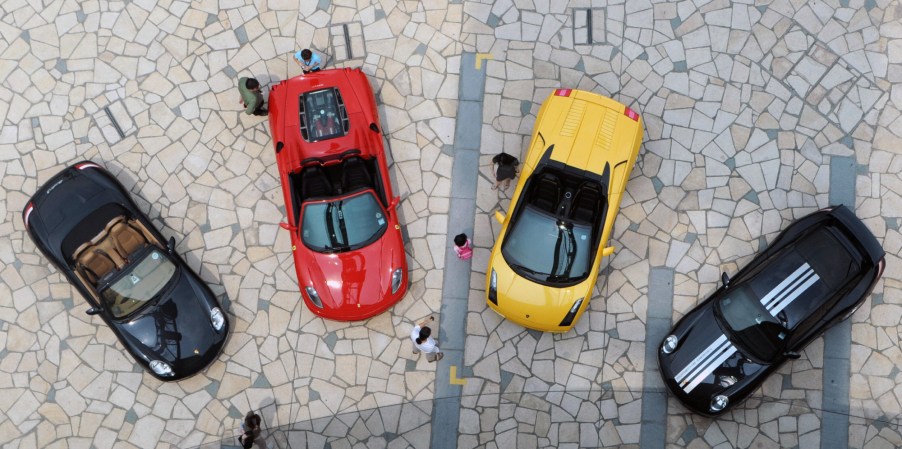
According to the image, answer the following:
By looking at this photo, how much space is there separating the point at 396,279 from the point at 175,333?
137 inches

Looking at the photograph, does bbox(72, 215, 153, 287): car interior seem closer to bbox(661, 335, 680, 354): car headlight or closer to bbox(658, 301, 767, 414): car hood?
bbox(661, 335, 680, 354): car headlight

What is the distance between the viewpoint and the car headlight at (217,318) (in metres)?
10.1

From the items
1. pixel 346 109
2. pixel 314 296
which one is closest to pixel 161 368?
pixel 314 296

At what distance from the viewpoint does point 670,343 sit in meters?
9.70

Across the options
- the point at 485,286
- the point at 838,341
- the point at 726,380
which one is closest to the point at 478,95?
the point at 485,286

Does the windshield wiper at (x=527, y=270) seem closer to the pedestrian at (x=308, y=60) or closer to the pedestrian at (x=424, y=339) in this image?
the pedestrian at (x=424, y=339)

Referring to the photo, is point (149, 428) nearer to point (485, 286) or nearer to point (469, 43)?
point (485, 286)

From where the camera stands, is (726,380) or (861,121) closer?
(726,380)

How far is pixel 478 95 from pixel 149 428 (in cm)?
754

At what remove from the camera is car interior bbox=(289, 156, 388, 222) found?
10008 millimetres

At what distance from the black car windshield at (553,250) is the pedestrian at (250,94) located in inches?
185

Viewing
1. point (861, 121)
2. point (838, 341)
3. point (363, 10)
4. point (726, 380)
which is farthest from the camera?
point (363, 10)

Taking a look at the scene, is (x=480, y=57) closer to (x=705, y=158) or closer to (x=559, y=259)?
(x=559, y=259)

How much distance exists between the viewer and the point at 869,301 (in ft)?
33.6
